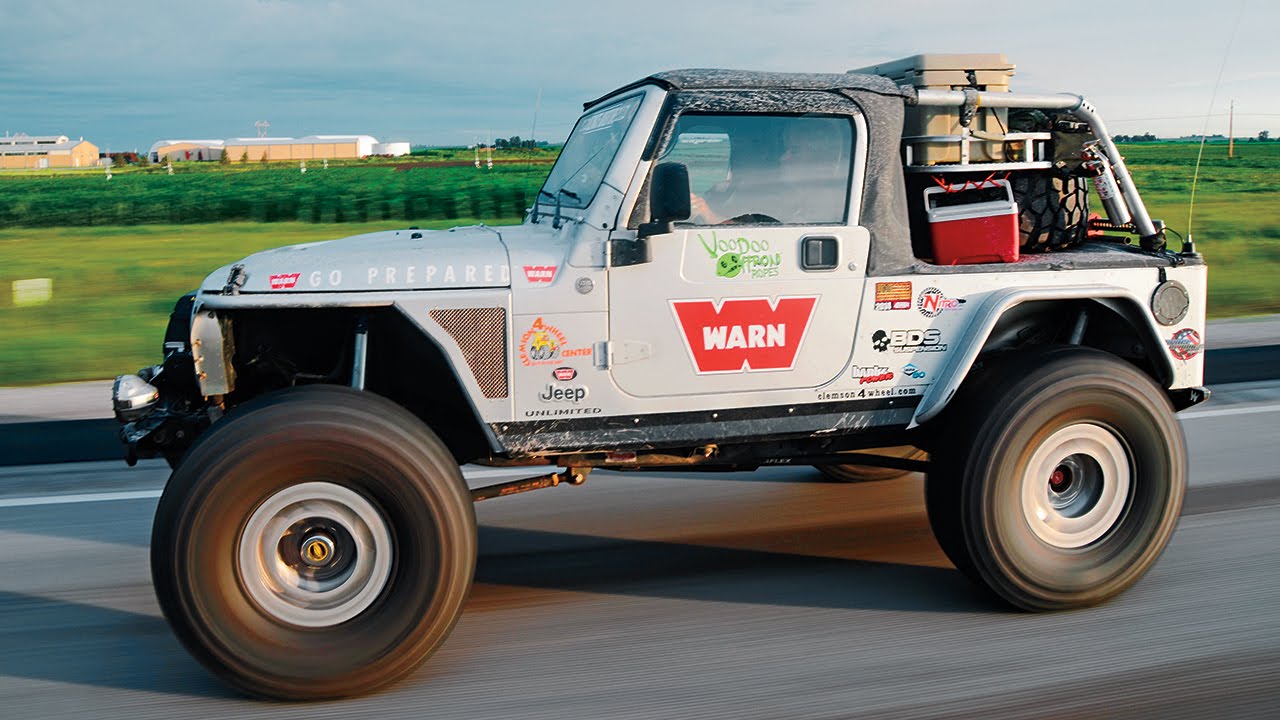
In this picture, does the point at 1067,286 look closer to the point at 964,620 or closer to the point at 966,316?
the point at 966,316

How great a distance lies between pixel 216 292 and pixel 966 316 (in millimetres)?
2771

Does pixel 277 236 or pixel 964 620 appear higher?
pixel 277 236

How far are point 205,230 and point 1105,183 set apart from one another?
2253 centimetres

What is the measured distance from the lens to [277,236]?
70.7 feet

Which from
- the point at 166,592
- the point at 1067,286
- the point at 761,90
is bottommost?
the point at 166,592

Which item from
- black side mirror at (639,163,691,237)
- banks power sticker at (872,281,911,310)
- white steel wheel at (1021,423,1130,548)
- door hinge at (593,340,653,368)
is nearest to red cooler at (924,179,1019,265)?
banks power sticker at (872,281,911,310)

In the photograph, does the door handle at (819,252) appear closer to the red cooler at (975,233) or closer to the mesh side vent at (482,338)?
the red cooler at (975,233)

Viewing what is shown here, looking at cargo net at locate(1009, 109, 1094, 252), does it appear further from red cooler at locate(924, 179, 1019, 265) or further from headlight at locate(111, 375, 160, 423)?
headlight at locate(111, 375, 160, 423)

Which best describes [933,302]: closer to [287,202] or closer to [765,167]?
[765,167]

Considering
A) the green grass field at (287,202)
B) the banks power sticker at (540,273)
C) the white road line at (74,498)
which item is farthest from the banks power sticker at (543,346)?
the green grass field at (287,202)

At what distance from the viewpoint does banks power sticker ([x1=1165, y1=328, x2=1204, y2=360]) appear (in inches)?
176

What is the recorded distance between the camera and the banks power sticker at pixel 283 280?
3.84 metres

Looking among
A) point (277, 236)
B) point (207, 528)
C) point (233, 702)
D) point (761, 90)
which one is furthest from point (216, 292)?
point (277, 236)

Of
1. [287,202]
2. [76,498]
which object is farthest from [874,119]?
[287,202]
